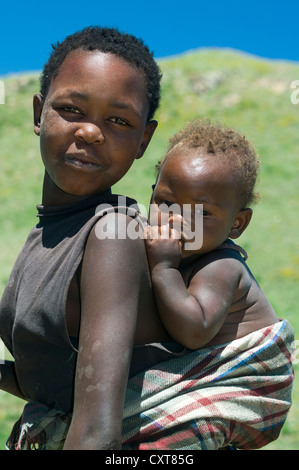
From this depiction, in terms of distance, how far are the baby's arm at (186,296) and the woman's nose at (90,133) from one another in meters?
0.30

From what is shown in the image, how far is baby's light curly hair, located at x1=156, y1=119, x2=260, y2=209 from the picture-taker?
2.05 meters

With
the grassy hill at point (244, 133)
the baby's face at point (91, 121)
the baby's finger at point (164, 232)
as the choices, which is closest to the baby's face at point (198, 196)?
the baby's finger at point (164, 232)

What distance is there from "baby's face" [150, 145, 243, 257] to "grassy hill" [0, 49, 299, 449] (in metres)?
6.23

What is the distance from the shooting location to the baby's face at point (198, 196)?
1.97m

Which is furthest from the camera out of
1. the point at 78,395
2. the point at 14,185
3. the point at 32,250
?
the point at 14,185

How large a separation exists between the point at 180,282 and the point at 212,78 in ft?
59.5

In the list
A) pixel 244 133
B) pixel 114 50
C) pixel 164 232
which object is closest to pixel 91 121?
pixel 114 50

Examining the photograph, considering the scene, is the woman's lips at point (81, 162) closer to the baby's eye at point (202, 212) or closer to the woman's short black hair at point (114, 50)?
the woman's short black hair at point (114, 50)

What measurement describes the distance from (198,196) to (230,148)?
0.72ft

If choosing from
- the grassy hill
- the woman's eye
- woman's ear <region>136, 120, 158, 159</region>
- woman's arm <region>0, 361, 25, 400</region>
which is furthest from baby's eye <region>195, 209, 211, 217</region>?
the grassy hill

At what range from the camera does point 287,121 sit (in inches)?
669

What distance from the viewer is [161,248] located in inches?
69.3

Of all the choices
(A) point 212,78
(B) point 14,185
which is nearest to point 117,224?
(B) point 14,185
